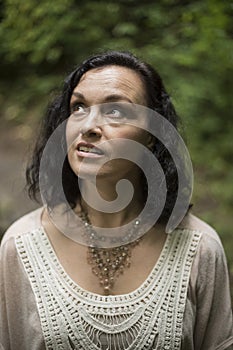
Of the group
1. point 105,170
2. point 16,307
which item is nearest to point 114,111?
point 105,170

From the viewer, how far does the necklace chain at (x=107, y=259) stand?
1.55 meters

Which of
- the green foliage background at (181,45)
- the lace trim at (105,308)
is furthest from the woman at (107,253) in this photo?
the green foliage background at (181,45)

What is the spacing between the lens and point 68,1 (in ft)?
9.42

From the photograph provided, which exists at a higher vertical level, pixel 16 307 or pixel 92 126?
pixel 92 126

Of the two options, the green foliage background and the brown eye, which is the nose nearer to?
the brown eye

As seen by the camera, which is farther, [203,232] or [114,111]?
[203,232]

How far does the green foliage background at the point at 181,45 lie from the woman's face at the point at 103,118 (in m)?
0.95

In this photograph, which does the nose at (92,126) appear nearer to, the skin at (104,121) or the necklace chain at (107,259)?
the skin at (104,121)

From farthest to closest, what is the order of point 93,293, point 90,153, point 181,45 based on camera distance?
point 181,45 < point 93,293 < point 90,153

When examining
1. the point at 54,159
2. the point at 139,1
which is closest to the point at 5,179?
the point at 139,1

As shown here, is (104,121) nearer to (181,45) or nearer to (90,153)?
(90,153)

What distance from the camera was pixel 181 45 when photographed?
272 centimetres

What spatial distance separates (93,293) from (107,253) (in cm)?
11

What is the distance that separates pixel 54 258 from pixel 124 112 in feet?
1.25
